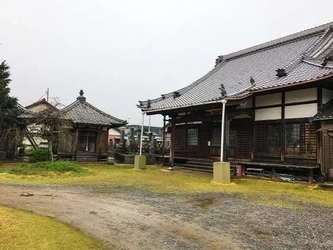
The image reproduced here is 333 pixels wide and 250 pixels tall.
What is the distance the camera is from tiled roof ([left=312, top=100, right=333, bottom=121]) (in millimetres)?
10820

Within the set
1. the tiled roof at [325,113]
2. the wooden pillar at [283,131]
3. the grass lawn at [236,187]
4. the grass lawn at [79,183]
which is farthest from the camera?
the wooden pillar at [283,131]

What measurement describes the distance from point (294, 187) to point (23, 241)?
9.47m

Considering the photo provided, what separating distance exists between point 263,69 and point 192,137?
576cm

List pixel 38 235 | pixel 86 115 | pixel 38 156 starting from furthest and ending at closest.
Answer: pixel 86 115 → pixel 38 156 → pixel 38 235

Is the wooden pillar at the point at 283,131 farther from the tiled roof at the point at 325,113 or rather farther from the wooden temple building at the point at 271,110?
the tiled roof at the point at 325,113

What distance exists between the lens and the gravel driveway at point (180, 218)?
187 inches

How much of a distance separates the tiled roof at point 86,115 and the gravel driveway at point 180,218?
11.7 metres

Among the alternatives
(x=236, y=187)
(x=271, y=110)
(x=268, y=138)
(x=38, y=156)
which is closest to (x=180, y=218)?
(x=236, y=187)

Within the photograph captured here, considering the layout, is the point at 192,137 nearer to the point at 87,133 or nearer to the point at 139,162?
the point at 139,162

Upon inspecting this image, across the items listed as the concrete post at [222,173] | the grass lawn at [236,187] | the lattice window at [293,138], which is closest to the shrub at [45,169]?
the grass lawn at [236,187]

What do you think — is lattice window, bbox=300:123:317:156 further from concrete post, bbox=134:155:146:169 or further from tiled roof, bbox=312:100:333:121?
concrete post, bbox=134:155:146:169

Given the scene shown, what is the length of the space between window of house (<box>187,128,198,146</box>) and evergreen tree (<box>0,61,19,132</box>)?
10541mm

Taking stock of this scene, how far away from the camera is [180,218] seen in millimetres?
6160

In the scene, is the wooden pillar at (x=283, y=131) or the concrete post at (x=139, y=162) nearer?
the wooden pillar at (x=283, y=131)
